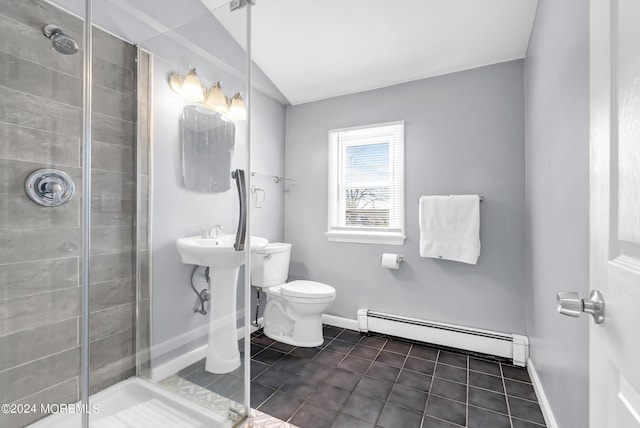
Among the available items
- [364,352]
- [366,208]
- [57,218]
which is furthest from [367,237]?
[57,218]

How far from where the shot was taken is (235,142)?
1585 millimetres

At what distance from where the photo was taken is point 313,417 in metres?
1.56

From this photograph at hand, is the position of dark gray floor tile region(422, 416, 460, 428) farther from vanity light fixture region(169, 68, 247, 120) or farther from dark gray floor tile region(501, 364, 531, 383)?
vanity light fixture region(169, 68, 247, 120)

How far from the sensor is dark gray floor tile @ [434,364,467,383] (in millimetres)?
1917

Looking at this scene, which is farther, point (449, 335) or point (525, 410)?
point (449, 335)

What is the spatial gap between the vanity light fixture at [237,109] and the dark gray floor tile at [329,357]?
67.2 inches

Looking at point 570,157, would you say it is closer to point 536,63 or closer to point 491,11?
point 536,63

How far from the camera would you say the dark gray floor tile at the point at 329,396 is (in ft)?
5.45

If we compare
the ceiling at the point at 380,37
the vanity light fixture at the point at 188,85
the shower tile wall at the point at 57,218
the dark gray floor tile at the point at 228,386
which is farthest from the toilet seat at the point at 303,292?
the ceiling at the point at 380,37

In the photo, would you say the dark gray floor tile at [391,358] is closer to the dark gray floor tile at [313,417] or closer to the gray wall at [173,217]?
the dark gray floor tile at [313,417]

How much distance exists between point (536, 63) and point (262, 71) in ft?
6.76

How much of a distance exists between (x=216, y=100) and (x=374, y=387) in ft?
6.19

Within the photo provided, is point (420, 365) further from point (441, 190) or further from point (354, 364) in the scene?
point (441, 190)

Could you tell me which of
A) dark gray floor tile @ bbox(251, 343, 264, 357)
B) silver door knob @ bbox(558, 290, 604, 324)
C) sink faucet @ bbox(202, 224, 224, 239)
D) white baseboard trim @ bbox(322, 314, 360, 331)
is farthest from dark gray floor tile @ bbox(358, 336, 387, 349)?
silver door knob @ bbox(558, 290, 604, 324)
